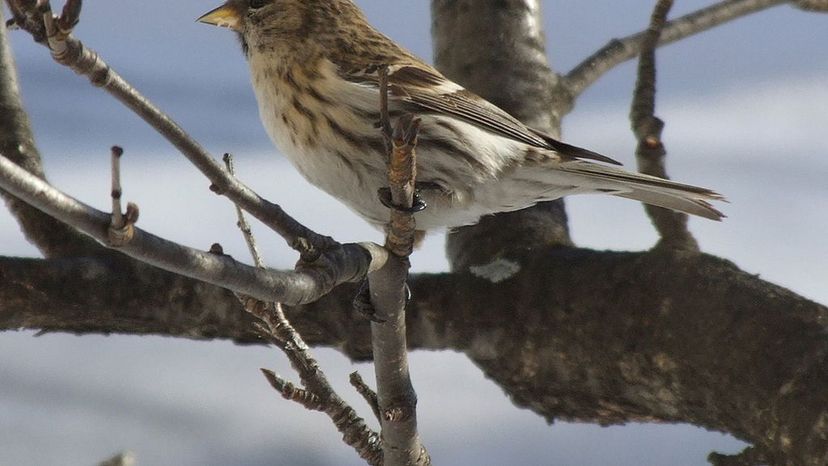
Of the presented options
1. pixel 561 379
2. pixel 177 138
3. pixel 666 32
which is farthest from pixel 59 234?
pixel 666 32

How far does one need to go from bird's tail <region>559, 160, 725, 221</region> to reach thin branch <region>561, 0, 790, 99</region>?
2.29 feet

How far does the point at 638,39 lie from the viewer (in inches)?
112

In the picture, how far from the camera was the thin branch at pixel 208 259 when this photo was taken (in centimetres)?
81

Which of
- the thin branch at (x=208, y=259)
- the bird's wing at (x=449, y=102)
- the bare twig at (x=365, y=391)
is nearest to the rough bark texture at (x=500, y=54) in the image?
the bird's wing at (x=449, y=102)

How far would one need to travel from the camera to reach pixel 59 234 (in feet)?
6.70

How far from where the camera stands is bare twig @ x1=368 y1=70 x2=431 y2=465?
128cm

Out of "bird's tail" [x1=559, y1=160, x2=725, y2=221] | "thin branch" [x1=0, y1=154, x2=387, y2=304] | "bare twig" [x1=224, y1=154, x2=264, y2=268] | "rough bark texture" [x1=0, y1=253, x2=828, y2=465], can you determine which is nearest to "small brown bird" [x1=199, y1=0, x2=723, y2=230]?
"bird's tail" [x1=559, y1=160, x2=725, y2=221]

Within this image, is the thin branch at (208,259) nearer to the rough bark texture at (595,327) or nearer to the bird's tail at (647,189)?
the rough bark texture at (595,327)

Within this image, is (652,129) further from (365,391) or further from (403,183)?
(403,183)

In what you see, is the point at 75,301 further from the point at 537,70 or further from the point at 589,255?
the point at 537,70

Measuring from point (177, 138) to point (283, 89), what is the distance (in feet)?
3.06

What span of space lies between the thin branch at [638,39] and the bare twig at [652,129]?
67cm

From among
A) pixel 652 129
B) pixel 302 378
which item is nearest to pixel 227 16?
pixel 652 129

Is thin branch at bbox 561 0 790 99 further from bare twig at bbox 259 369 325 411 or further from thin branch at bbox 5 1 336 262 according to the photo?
thin branch at bbox 5 1 336 262
